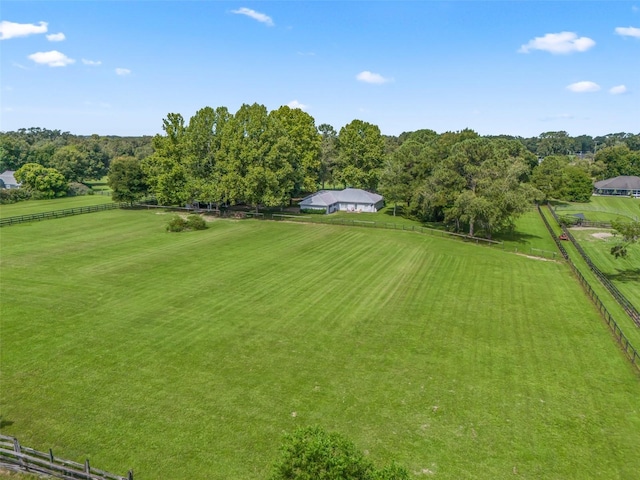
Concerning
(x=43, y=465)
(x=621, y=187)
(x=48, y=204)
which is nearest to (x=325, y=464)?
(x=43, y=465)

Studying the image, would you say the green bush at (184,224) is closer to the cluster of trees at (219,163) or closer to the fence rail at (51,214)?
the cluster of trees at (219,163)

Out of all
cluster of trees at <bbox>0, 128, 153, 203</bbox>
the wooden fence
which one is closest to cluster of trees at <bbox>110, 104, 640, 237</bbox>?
cluster of trees at <bbox>0, 128, 153, 203</bbox>

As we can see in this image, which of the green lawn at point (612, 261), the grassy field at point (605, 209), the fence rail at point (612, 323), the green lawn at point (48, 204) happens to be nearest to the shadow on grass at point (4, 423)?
the fence rail at point (612, 323)

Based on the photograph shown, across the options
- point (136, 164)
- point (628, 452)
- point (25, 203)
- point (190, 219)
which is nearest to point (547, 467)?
point (628, 452)

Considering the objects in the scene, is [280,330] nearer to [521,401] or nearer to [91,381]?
[91,381]

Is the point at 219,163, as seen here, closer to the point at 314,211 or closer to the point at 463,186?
the point at 314,211

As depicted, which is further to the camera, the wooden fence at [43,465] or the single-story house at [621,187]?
the single-story house at [621,187]
